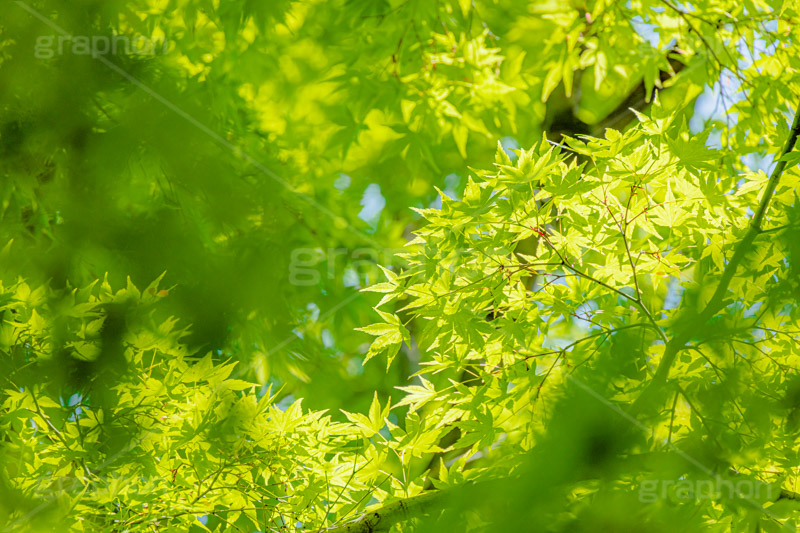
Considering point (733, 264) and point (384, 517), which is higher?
point (733, 264)

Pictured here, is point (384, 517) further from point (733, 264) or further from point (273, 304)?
point (733, 264)

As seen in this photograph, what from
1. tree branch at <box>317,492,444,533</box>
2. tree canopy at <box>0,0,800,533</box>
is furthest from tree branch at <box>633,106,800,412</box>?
tree branch at <box>317,492,444,533</box>

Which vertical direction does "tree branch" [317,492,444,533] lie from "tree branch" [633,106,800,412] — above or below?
below

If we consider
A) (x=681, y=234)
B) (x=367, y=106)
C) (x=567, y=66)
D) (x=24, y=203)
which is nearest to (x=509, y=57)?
(x=567, y=66)

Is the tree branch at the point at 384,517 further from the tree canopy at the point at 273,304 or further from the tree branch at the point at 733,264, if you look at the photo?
the tree branch at the point at 733,264

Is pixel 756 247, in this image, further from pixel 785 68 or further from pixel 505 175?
pixel 785 68

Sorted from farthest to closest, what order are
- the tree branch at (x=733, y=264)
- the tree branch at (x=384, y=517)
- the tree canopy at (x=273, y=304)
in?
the tree branch at (x=384, y=517) < the tree canopy at (x=273, y=304) < the tree branch at (x=733, y=264)

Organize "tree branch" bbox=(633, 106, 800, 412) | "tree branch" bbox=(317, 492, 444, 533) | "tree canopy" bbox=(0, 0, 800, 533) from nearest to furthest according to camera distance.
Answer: "tree branch" bbox=(633, 106, 800, 412), "tree canopy" bbox=(0, 0, 800, 533), "tree branch" bbox=(317, 492, 444, 533)

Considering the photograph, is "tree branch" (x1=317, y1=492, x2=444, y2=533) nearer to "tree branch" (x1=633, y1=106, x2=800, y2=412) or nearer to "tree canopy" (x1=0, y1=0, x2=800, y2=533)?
"tree canopy" (x1=0, y1=0, x2=800, y2=533)

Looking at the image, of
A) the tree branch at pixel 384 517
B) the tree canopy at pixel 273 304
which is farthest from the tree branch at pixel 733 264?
the tree branch at pixel 384 517

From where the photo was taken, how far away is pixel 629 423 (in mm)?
436

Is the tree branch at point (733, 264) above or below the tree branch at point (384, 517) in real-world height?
above

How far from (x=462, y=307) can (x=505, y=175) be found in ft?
0.84

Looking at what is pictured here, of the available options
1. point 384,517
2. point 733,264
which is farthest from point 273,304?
point 733,264
